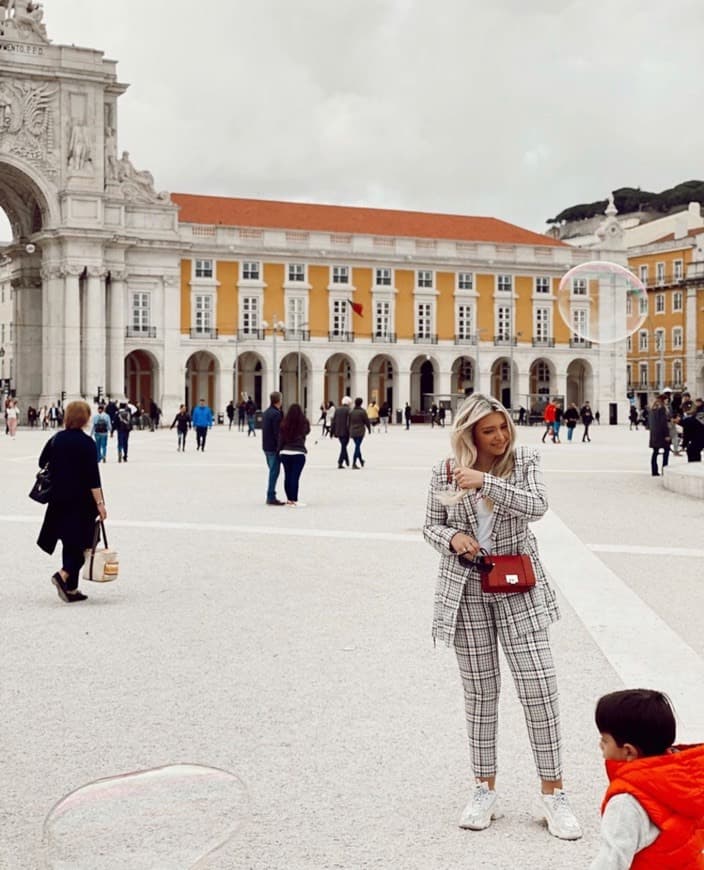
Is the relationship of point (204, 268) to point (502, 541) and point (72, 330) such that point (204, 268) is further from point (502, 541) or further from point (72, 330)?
point (502, 541)

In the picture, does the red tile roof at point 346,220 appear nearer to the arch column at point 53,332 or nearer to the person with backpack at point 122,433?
the arch column at point 53,332

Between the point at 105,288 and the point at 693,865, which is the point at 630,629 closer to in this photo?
the point at 693,865

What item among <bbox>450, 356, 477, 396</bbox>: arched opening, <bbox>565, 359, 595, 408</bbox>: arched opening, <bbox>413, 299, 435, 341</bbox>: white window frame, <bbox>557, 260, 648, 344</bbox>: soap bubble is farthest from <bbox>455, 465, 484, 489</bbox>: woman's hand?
<bbox>565, 359, 595, 408</bbox>: arched opening

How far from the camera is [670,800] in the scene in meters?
2.77

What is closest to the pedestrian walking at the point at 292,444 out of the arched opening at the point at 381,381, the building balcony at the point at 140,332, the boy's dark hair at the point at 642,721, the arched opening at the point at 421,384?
the boy's dark hair at the point at 642,721

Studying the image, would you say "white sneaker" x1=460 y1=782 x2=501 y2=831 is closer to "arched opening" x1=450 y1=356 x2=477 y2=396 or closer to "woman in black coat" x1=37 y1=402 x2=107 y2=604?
"woman in black coat" x1=37 y1=402 x2=107 y2=604

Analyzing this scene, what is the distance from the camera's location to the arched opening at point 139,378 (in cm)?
6230

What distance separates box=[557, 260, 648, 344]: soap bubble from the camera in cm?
1930

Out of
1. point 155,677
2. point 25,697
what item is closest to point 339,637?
point 155,677

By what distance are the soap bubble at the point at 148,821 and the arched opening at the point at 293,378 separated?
5965 centimetres

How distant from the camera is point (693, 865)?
282cm

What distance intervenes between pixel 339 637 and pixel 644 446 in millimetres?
27948

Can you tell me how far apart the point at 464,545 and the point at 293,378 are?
209ft

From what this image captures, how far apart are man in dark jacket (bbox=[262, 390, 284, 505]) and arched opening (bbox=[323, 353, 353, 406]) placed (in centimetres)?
5090
